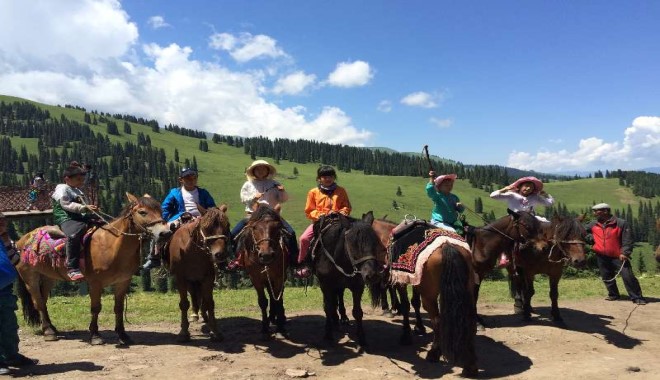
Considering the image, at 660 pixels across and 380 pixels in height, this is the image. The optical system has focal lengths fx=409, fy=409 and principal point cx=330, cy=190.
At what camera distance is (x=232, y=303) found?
14383 mm

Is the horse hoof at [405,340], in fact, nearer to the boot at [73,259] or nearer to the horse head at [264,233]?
the horse head at [264,233]

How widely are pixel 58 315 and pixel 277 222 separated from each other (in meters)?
8.70

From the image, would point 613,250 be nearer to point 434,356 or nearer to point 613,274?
point 613,274

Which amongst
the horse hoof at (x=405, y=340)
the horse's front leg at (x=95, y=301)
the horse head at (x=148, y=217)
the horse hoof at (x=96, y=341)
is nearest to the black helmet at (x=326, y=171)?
the horse head at (x=148, y=217)

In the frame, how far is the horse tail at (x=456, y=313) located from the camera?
22.3 ft

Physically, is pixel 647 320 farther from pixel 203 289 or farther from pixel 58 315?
pixel 58 315

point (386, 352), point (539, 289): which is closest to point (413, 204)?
point (539, 289)

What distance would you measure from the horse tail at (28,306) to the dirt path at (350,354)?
1.41 ft

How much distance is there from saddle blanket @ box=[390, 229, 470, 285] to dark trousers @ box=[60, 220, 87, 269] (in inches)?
267

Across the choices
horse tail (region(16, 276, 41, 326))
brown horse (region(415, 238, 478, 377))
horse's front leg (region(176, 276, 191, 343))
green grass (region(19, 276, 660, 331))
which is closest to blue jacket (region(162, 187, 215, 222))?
horse's front leg (region(176, 276, 191, 343))

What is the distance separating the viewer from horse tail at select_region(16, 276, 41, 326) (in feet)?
32.4

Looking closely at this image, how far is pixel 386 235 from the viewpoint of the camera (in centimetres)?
1055

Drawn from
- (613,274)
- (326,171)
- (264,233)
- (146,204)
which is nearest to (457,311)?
(264,233)

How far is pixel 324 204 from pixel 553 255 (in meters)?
6.00
